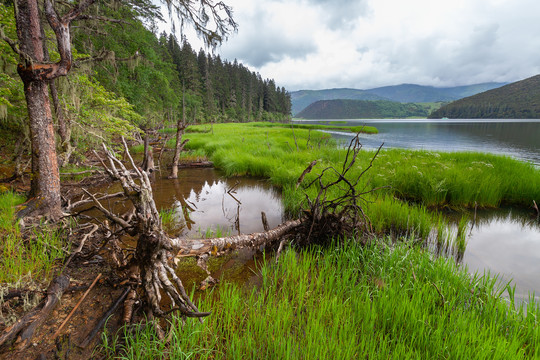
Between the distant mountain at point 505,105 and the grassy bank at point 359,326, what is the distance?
478ft

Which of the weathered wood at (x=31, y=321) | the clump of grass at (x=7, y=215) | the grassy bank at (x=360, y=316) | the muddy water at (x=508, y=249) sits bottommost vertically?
the muddy water at (x=508, y=249)

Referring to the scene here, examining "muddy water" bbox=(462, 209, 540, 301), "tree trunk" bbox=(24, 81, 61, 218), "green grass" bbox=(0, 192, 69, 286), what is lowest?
"muddy water" bbox=(462, 209, 540, 301)

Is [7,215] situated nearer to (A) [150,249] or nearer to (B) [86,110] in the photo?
(A) [150,249]

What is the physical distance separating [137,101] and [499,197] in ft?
82.7

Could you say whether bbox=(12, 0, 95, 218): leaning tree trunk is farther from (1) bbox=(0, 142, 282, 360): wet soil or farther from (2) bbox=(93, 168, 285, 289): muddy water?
(2) bbox=(93, 168, 285, 289): muddy water

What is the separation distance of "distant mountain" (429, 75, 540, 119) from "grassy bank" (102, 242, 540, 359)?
146 m

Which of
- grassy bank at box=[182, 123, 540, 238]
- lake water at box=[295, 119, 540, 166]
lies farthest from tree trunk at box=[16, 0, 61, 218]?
lake water at box=[295, 119, 540, 166]

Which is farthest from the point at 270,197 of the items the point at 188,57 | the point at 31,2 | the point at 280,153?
the point at 188,57

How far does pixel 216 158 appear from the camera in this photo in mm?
11820

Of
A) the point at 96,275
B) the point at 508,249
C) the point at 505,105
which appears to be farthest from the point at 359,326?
the point at 505,105

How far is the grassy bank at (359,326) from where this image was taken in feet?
6.12

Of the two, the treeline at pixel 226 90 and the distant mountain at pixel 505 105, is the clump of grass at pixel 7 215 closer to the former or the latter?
the treeline at pixel 226 90

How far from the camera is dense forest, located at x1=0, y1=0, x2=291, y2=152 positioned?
5.55 m

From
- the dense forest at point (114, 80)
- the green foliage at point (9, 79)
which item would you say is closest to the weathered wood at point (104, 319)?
the dense forest at point (114, 80)
